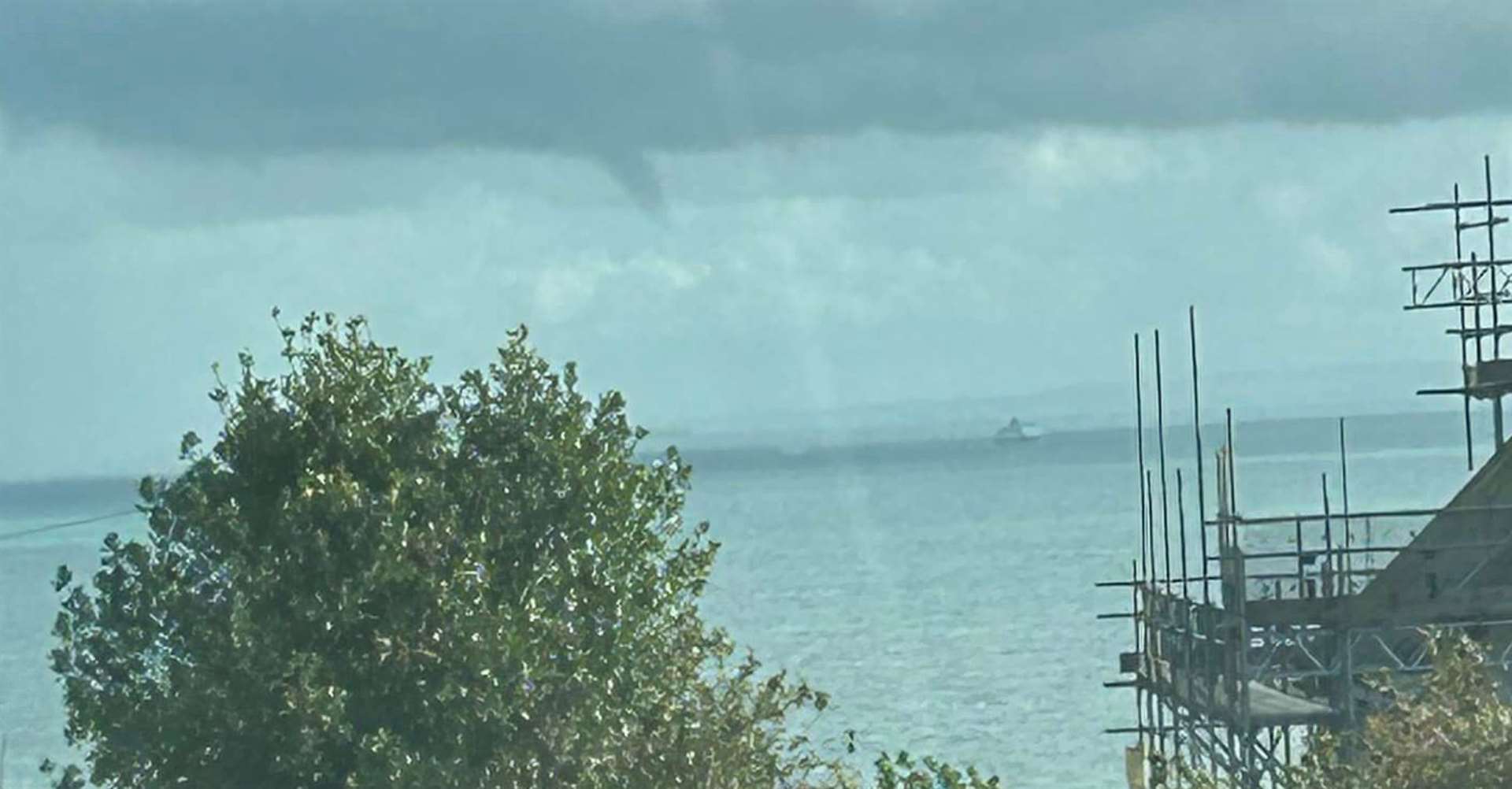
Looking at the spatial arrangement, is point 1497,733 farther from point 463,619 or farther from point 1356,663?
point 1356,663

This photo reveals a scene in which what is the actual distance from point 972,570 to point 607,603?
401 ft

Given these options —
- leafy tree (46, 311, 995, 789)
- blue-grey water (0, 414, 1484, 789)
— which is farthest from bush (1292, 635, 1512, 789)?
blue-grey water (0, 414, 1484, 789)

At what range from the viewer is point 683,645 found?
96.0 ft

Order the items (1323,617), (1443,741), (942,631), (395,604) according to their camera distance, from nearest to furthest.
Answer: (1443,741)
(395,604)
(1323,617)
(942,631)

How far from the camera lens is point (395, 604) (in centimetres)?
2581

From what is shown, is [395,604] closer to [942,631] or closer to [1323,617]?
[1323,617]

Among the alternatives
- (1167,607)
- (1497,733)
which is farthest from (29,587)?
(1497,733)

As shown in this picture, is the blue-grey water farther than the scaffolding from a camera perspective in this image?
Yes

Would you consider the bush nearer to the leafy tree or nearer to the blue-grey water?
the leafy tree

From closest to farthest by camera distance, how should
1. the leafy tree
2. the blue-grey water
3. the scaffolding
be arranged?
the leafy tree → the scaffolding → the blue-grey water

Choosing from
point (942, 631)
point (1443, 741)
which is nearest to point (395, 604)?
point (1443, 741)

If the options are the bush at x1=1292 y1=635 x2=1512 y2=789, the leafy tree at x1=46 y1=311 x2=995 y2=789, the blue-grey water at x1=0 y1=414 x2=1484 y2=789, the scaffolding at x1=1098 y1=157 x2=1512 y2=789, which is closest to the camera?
the bush at x1=1292 y1=635 x2=1512 y2=789

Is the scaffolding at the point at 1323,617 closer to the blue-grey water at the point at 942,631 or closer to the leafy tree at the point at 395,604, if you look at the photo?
the leafy tree at the point at 395,604

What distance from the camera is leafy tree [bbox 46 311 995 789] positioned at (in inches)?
1003
